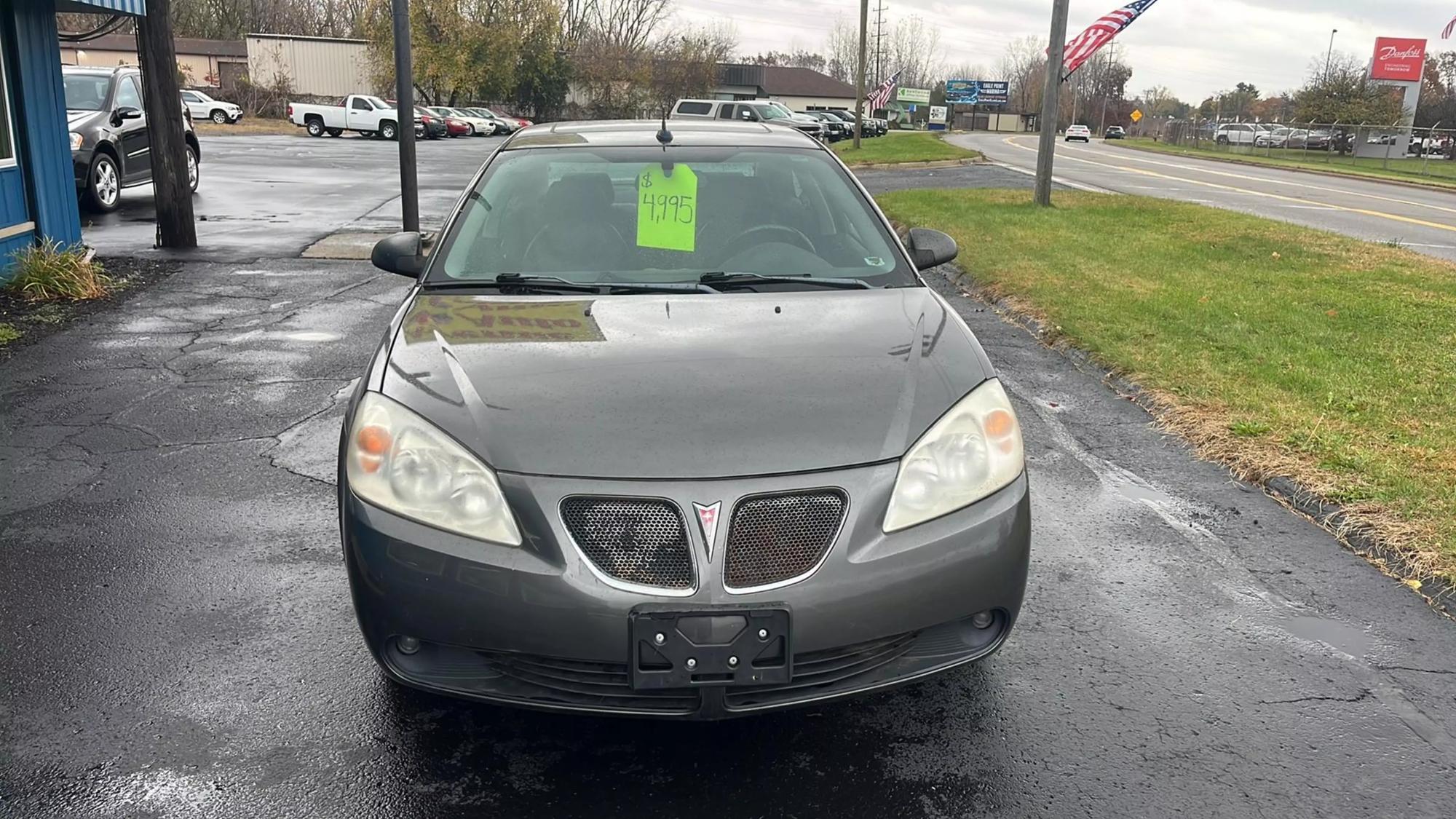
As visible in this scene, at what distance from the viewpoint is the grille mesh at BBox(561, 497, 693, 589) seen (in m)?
2.44

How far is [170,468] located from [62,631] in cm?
162

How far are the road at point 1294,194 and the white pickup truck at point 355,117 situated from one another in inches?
935

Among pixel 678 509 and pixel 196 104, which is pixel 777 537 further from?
pixel 196 104

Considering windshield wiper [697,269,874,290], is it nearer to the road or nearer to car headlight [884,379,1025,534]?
car headlight [884,379,1025,534]

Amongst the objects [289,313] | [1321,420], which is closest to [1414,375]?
[1321,420]

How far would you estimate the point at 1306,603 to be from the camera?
3.80m

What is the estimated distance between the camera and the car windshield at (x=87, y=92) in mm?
13406

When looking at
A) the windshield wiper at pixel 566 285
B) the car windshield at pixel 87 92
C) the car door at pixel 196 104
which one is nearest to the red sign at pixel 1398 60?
the car door at pixel 196 104

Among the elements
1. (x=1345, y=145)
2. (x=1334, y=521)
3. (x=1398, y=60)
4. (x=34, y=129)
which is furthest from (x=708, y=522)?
(x=1398, y=60)

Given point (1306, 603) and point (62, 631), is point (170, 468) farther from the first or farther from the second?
point (1306, 603)

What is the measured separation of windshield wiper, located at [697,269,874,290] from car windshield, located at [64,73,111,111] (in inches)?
505

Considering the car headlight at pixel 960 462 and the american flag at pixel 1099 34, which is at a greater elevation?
the american flag at pixel 1099 34

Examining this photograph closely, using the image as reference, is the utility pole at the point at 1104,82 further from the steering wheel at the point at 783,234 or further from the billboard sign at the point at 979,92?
the steering wheel at the point at 783,234

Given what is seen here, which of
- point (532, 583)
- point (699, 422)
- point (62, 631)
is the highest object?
point (699, 422)
